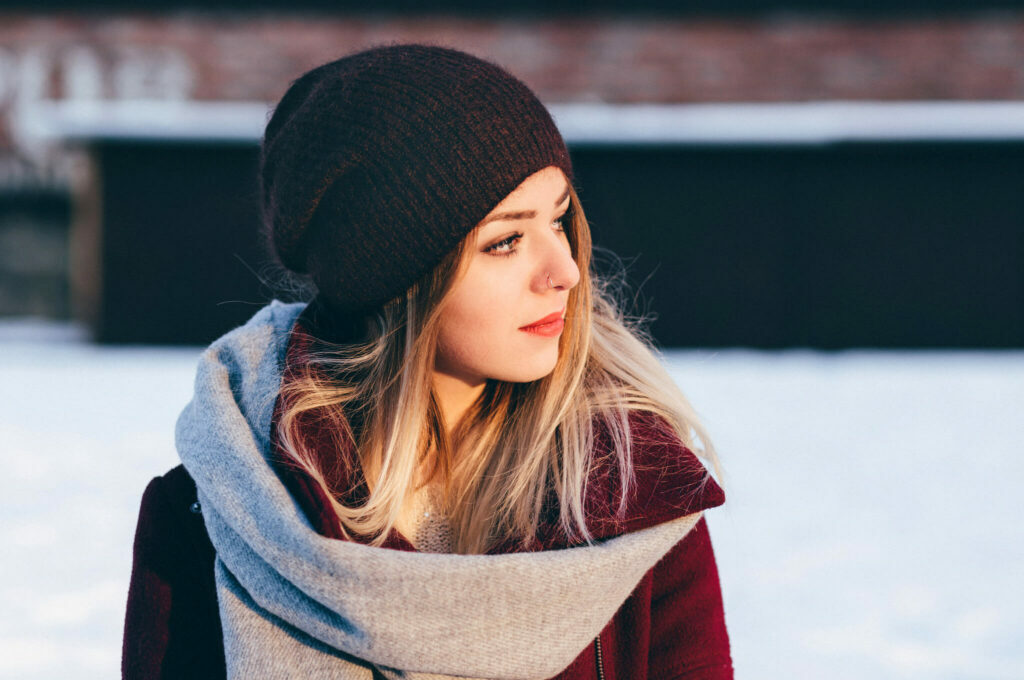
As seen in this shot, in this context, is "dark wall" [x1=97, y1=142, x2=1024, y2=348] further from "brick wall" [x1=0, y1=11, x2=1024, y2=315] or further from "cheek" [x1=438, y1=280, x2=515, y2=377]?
"cheek" [x1=438, y1=280, x2=515, y2=377]

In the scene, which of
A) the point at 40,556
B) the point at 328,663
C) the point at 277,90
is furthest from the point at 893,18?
the point at 328,663

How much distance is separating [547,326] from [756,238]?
11096mm

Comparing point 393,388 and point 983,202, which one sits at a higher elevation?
point 983,202

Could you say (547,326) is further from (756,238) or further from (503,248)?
(756,238)

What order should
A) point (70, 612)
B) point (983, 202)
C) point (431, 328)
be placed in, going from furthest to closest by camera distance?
point (983, 202) → point (70, 612) → point (431, 328)

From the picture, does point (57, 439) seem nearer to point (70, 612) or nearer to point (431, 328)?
point (70, 612)

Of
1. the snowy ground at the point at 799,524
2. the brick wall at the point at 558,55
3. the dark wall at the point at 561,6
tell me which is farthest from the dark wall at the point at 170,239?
the dark wall at the point at 561,6

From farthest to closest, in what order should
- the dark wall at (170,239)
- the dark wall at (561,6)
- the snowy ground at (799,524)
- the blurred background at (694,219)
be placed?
the dark wall at (561,6), the dark wall at (170,239), the blurred background at (694,219), the snowy ground at (799,524)

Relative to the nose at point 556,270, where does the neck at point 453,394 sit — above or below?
below

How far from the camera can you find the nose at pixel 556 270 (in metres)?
1.43

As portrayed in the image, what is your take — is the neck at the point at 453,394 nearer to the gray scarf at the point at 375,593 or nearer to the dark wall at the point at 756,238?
the gray scarf at the point at 375,593

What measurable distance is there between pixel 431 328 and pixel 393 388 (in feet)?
0.42

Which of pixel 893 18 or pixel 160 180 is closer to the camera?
pixel 160 180

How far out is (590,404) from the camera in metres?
1.51
